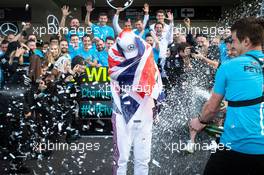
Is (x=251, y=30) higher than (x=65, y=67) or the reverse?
higher

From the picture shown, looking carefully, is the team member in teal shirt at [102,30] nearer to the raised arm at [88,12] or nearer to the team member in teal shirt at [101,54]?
the raised arm at [88,12]

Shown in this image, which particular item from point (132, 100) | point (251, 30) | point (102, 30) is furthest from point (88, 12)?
point (251, 30)

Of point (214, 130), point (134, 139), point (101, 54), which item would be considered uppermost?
point (101, 54)

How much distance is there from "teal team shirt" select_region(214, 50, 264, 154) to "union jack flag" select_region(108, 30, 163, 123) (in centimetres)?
218

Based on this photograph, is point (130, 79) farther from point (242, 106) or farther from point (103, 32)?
point (103, 32)

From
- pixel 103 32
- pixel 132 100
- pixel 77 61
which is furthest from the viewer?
pixel 103 32

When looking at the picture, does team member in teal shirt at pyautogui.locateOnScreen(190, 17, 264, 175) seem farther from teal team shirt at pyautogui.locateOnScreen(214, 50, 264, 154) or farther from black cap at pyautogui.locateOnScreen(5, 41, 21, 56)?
black cap at pyautogui.locateOnScreen(5, 41, 21, 56)

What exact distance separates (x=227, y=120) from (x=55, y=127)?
5.03 meters

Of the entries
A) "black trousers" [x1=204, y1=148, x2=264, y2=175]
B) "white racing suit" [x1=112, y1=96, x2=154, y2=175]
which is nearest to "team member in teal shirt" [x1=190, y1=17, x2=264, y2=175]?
"black trousers" [x1=204, y1=148, x2=264, y2=175]

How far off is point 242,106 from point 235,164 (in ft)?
1.27

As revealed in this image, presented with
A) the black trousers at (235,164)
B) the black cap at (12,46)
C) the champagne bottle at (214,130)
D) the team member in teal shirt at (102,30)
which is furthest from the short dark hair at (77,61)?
the black trousers at (235,164)

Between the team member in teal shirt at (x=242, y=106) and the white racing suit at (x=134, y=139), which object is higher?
the team member in teal shirt at (x=242, y=106)

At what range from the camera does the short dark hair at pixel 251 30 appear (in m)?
3.28

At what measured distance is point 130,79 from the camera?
5461 millimetres
